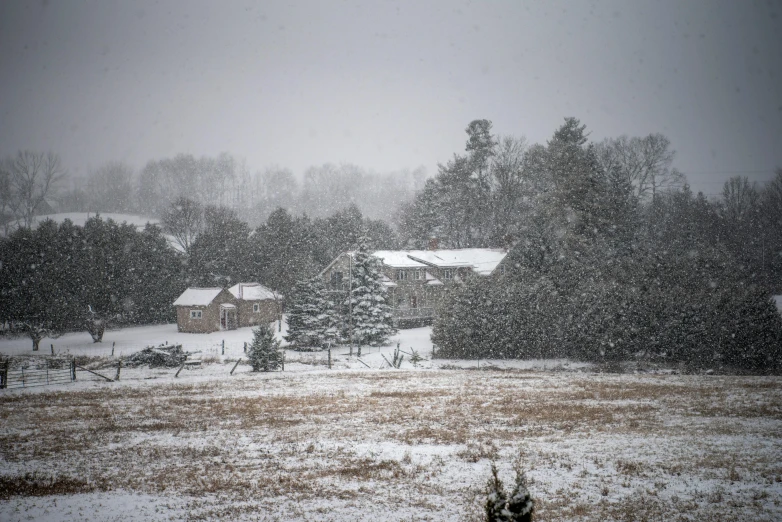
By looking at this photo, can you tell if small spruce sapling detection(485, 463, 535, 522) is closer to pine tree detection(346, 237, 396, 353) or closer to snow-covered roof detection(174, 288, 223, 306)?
pine tree detection(346, 237, 396, 353)

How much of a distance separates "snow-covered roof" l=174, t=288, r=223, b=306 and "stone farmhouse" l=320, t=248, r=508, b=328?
486 inches

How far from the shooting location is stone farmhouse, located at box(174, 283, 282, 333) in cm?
5606

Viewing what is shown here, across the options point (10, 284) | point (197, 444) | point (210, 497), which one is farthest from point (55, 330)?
point (210, 497)

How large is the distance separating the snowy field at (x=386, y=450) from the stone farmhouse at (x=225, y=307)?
29.2 meters

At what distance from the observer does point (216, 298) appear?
57.1m

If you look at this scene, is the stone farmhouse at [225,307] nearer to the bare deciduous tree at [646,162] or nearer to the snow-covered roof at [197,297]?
the snow-covered roof at [197,297]

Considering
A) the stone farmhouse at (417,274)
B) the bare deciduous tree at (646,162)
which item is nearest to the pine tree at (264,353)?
the stone farmhouse at (417,274)

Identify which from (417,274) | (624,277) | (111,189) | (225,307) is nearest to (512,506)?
(624,277)

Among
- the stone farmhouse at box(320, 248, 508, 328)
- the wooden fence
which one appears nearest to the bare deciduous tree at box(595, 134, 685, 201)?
the stone farmhouse at box(320, 248, 508, 328)

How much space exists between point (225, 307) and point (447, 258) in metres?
26.6

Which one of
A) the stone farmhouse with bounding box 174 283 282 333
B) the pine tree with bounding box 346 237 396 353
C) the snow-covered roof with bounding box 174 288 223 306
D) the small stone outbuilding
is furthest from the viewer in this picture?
the small stone outbuilding

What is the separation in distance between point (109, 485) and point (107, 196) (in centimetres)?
11981

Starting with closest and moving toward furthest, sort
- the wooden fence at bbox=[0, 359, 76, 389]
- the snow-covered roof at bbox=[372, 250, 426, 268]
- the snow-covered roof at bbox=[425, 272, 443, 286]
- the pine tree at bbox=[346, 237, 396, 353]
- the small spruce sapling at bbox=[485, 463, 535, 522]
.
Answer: the small spruce sapling at bbox=[485, 463, 535, 522] < the wooden fence at bbox=[0, 359, 76, 389] < the pine tree at bbox=[346, 237, 396, 353] < the snow-covered roof at bbox=[372, 250, 426, 268] < the snow-covered roof at bbox=[425, 272, 443, 286]

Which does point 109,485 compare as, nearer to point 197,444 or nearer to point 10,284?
point 197,444
